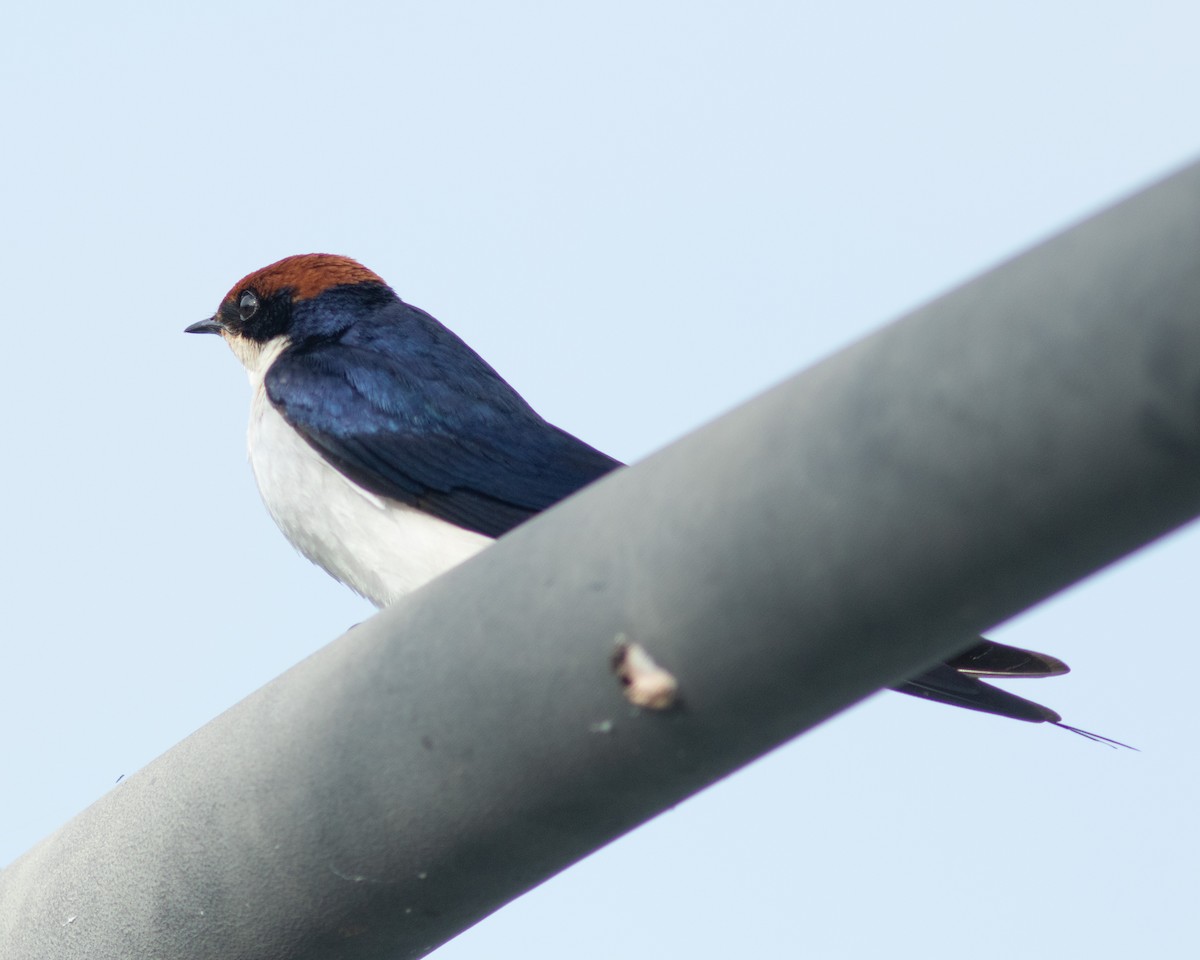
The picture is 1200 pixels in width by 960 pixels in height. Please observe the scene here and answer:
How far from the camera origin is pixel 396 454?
2992mm

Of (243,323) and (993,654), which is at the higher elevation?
(243,323)

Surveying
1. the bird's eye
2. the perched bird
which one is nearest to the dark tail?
the perched bird

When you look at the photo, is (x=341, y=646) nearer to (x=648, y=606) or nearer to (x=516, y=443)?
(x=648, y=606)

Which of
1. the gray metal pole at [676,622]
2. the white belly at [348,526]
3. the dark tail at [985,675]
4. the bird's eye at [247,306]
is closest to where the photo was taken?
the gray metal pole at [676,622]

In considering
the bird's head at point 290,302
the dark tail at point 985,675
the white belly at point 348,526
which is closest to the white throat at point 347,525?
the white belly at point 348,526

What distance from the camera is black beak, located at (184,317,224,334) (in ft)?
12.4

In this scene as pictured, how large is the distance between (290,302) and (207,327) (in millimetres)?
272

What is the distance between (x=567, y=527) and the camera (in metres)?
1.09

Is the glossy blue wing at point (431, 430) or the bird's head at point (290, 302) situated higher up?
the bird's head at point (290, 302)

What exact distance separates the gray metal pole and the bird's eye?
7.57 ft

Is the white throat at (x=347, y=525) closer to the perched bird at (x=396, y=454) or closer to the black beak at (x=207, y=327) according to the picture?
the perched bird at (x=396, y=454)

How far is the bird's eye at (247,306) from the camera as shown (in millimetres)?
3699

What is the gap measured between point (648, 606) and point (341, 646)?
36cm

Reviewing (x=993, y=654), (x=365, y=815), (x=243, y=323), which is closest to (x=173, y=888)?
(x=365, y=815)
